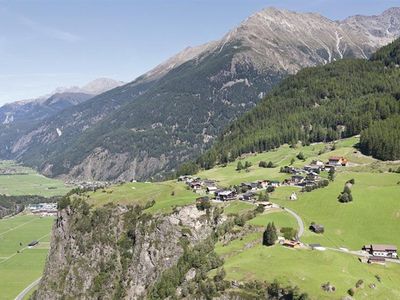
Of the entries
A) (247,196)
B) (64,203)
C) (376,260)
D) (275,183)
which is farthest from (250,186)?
(64,203)

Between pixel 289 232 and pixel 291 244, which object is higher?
pixel 289 232

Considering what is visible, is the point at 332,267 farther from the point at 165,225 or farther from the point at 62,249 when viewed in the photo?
the point at 62,249

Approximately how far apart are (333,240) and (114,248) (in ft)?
236

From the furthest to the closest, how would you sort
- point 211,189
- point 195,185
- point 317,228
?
point 195,185, point 211,189, point 317,228

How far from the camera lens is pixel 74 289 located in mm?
160250

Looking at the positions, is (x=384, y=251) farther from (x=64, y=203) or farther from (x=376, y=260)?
(x=64, y=203)

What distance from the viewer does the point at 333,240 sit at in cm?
12325

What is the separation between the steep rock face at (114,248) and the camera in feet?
472

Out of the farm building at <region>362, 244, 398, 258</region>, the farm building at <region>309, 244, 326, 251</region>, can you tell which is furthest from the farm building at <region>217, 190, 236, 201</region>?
the farm building at <region>362, 244, 398, 258</region>

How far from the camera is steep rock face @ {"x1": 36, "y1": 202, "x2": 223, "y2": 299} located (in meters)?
144

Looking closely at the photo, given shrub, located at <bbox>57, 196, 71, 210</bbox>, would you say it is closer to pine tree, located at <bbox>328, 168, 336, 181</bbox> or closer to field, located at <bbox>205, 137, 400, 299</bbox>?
field, located at <bbox>205, 137, 400, 299</bbox>

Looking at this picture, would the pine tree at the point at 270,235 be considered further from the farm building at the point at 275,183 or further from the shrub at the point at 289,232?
the farm building at the point at 275,183

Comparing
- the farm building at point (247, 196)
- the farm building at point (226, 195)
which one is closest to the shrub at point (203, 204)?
the farm building at point (226, 195)

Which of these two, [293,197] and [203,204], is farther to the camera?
[293,197]
